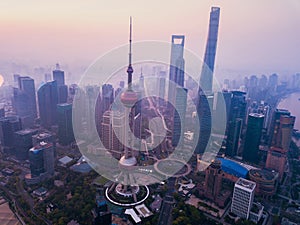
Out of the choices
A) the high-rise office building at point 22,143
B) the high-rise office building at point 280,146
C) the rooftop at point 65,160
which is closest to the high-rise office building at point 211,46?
the high-rise office building at point 280,146

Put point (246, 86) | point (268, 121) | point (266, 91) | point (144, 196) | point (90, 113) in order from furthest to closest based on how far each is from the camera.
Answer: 1. point (246, 86)
2. point (266, 91)
3. point (268, 121)
4. point (90, 113)
5. point (144, 196)

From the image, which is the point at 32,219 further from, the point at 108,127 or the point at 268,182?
the point at 268,182

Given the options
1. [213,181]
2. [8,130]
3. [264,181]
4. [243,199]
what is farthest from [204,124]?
[8,130]

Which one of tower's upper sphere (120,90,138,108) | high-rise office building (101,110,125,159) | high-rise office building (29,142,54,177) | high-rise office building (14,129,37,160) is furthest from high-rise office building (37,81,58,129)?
tower's upper sphere (120,90,138,108)

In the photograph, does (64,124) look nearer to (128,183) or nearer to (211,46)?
(128,183)

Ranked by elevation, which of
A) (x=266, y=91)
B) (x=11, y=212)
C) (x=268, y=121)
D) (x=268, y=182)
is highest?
(x=266, y=91)

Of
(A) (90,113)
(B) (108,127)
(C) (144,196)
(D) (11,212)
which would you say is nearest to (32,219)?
(D) (11,212)

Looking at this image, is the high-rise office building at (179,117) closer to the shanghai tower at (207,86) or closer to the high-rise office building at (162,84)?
the shanghai tower at (207,86)

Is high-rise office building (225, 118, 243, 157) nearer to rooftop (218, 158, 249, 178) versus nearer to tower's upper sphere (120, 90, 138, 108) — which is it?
rooftop (218, 158, 249, 178)
